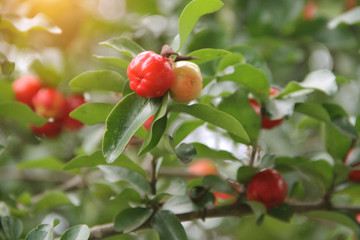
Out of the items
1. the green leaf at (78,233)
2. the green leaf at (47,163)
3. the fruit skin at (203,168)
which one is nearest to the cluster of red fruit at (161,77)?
the green leaf at (78,233)

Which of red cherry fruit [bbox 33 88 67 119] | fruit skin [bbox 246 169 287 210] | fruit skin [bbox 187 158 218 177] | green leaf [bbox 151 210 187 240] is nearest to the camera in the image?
green leaf [bbox 151 210 187 240]

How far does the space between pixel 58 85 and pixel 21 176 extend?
1.88 ft

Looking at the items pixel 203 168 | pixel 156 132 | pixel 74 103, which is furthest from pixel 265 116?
pixel 203 168

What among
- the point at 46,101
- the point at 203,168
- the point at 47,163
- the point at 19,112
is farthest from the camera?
the point at 203,168

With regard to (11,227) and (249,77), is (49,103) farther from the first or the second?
(249,77)

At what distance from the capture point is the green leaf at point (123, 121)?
0.87m

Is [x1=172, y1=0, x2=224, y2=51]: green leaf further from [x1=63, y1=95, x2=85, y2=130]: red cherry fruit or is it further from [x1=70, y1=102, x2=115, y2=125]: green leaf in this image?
[x1=63, y1=95, x2=85, y2=130]: red cherry fruit

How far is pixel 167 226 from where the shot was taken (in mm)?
1016

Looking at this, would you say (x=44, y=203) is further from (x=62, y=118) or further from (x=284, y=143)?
(x=284, y=143)

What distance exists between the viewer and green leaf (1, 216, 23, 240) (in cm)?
104

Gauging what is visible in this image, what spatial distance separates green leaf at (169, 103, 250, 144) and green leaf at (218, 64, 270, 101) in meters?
0.20

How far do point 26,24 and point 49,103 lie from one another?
0.40 meters

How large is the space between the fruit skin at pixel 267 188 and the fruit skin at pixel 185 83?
12.9 inches

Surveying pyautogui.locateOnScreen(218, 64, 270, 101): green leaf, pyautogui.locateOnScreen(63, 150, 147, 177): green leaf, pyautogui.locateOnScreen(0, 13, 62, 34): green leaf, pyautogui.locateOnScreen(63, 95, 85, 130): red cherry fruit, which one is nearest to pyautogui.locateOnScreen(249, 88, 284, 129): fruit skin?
pyautogui.locateOnScreen(218, 64, 270, 101): green leaf
